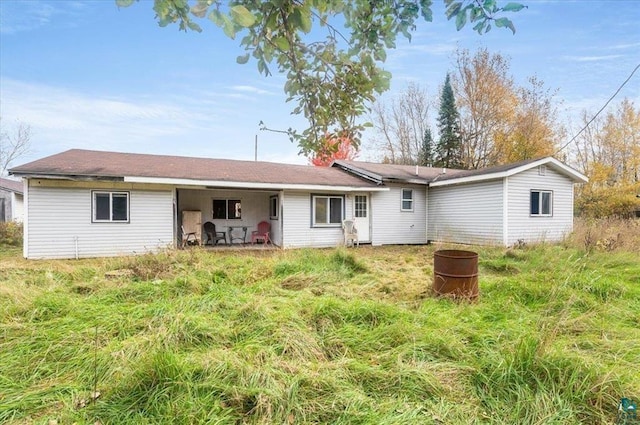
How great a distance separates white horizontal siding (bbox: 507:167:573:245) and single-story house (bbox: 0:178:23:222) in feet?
76.7

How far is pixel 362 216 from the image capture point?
13.4 meters

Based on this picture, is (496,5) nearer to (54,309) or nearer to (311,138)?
(311,138)

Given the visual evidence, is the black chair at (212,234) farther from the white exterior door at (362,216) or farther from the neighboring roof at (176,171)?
the white exterior door at (362,216)

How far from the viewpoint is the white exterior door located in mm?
13281

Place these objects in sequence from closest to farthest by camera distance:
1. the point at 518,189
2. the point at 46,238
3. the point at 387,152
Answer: the point at 46,238, the point at 518,189, the point at 387,152

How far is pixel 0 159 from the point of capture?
26781 millimetres

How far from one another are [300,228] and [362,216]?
270 centimetres

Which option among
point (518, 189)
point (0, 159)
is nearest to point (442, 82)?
point (518, 189)

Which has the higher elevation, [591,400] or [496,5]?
[496,5]

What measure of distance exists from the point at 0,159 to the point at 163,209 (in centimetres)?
2686

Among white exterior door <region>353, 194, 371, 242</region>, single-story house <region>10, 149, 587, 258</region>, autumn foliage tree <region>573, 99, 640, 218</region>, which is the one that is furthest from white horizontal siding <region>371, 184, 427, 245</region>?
autumn foliage tree <region>573, 99, 640, 218</region>

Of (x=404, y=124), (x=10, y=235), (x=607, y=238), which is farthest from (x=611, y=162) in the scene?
(x=10, y=235)

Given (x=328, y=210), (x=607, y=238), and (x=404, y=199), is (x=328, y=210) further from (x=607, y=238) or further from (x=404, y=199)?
(x=607, y=238)

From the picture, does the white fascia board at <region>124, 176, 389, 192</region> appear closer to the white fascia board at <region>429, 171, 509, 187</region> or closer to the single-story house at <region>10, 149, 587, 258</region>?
the single-story house at <region>10, 149, 587, 258</region>
